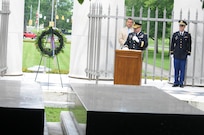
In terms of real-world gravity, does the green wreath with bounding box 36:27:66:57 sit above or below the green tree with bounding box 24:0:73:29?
below

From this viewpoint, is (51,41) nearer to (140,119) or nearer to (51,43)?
(51,43)

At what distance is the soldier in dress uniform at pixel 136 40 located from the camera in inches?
683

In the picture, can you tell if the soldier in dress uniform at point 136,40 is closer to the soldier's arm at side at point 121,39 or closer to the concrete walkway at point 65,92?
the soldier's arm at side at point 121,39

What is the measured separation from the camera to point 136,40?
17.5 metres

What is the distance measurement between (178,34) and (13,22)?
5467 millimetres

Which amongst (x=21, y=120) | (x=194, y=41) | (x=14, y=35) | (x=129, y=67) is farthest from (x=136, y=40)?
(x=21, y=120)

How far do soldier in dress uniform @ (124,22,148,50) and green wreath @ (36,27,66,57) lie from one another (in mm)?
2227

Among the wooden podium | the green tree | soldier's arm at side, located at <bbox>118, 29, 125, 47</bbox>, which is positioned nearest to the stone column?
soldier's arm at side, located at <bbox>118, 29, 125, 47</bbox>

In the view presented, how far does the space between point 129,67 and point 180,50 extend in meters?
3.08

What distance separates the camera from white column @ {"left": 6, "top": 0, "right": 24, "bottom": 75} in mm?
19609

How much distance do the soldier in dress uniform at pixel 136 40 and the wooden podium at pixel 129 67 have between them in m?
1.37

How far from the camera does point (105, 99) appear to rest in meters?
7.46

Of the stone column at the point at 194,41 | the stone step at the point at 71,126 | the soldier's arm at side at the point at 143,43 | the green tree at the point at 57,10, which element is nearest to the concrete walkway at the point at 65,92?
the stone column at the point at 194,41

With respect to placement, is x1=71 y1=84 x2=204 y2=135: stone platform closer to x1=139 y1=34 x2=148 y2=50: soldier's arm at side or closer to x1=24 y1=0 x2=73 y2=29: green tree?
x1=139 y1=34 x2=148 y2=50: soldier's arm at side
